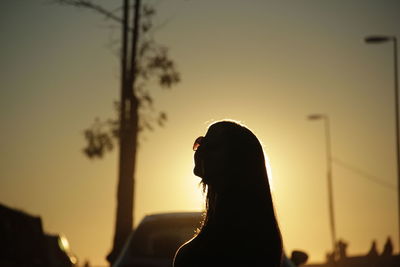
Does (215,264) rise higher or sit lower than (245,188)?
lower

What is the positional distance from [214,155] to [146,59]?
29.3 meters

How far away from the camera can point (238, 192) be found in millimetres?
3811

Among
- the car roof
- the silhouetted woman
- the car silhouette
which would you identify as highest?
the silhouetted woman

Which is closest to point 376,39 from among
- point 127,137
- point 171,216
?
point 127,137

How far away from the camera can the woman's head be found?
3.83 meters

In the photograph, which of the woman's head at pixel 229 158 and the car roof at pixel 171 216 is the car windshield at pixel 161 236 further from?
the woman's head at pixel 229 158

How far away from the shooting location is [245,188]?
12.6ft

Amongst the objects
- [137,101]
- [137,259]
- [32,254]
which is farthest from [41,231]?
[137,259]

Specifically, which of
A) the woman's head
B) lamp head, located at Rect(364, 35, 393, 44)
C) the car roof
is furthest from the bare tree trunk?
the woman's head

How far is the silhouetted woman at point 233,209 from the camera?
12.3 feet

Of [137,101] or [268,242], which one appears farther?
[137,101]

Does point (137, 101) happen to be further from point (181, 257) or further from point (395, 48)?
point (181, 257)

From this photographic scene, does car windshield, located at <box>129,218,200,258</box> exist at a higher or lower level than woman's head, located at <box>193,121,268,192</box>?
lower

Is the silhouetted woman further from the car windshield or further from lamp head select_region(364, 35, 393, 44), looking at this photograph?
lamp head select_region(364, 35, 393, 44)
